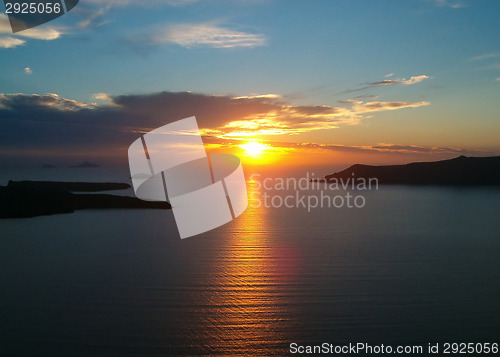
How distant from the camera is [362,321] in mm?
9289

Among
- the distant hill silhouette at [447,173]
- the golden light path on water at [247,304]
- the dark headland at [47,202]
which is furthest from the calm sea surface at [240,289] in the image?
the distant hill silhouette at [447,173]

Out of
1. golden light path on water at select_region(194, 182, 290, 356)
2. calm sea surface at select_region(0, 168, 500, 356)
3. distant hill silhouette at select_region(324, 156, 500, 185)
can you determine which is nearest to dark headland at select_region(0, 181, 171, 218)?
calm sea surface at select_region(0, 168, 500, 356)

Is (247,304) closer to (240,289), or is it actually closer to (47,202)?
(240,289)

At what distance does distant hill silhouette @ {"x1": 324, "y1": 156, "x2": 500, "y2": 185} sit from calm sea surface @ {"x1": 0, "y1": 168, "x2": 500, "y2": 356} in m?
46.8

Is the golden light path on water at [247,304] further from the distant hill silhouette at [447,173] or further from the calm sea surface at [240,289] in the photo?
the distant hill silhouette at [447,173]

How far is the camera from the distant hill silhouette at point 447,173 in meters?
63.3

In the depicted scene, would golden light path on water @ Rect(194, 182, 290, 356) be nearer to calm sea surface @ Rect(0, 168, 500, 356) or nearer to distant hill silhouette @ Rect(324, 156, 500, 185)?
calm sea surface @ Rect(0, 168, 500, 356)

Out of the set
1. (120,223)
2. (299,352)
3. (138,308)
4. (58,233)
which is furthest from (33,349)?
(120,223)

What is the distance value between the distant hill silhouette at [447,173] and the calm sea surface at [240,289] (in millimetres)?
46812

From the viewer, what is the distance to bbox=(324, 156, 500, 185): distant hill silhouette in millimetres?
63306

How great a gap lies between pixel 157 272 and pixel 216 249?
4354 millimetres

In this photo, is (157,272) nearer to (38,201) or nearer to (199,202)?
(38,201)

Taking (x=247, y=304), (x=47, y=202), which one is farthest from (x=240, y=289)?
(x=47, y=202)

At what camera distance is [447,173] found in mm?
65938
